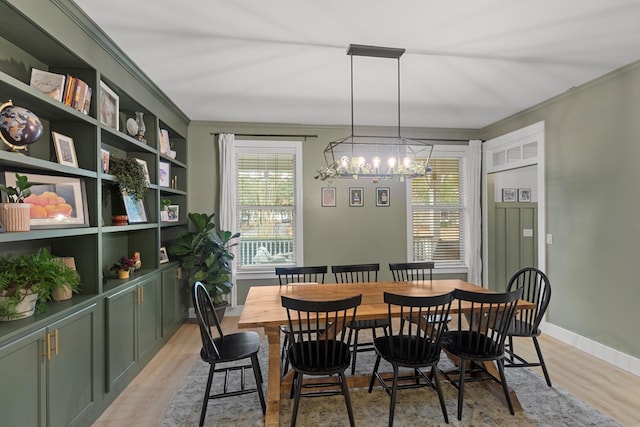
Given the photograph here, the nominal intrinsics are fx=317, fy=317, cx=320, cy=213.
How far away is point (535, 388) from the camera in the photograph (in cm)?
261

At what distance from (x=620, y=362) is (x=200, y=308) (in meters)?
3.80

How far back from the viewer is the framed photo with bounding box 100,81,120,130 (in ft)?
8.21

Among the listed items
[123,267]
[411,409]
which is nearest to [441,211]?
[411,409]

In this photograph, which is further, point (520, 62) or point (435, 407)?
point (520, 62)

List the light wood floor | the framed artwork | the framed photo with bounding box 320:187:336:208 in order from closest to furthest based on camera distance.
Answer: the light wood floor
the framed artwork
the framed photo with bounding box 320:187:336:208

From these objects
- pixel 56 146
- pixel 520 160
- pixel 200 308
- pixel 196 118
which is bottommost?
pixel 200 308

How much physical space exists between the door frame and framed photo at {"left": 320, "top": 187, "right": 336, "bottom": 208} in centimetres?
233

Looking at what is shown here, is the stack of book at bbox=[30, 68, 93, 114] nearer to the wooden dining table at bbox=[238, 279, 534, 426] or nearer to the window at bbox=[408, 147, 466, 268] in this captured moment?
the wooden dining table at bbox=[238, 279, 534, 426]

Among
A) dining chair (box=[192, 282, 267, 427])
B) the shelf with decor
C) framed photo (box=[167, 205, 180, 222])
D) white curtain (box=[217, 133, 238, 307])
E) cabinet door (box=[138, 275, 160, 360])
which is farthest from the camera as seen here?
white curtain (box=[217, 133, 238, 307])

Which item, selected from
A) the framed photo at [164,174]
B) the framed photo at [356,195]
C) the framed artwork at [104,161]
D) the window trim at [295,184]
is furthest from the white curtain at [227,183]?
the framed artwork at [104,161]

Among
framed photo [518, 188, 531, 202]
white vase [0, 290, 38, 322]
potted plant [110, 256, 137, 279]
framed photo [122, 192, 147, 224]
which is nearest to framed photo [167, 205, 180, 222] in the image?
framed photo [122, 192, 147, 224]

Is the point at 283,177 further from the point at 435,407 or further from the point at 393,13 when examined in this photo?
the point at 435,407

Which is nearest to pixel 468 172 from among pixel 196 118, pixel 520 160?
pixel 520 160

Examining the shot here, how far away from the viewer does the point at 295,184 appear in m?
4.66
